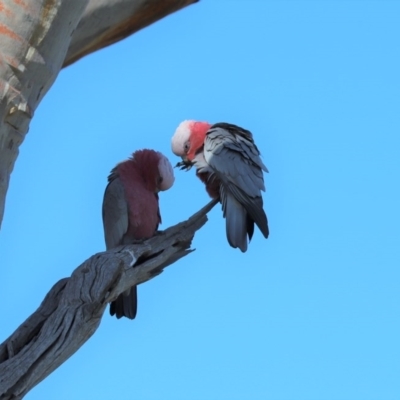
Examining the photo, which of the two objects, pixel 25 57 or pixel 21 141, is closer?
pixel 25 57

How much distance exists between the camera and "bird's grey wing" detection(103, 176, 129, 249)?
15.8ft

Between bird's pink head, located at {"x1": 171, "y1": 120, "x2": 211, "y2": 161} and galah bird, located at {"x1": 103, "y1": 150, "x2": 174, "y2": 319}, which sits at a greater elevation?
bird's pink head, located at {"x1": 171, "y1": 120, "x2": 211, "y2": 161}

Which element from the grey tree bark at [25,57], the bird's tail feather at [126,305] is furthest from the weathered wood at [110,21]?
the bird's tail feather at [126,305]

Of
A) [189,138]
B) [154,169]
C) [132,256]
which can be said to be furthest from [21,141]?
[189,138]

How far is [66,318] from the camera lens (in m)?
3.24

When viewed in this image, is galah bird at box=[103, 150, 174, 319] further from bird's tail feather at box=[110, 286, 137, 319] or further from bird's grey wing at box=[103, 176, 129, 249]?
bird's tail feather at box=[110, 286, 137, 319]

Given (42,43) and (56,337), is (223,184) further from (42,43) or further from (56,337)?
(42,43)

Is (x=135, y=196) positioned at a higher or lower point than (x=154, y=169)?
lower

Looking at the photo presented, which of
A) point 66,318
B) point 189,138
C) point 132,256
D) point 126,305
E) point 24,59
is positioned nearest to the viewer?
point 24,59

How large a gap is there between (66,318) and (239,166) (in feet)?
6.11

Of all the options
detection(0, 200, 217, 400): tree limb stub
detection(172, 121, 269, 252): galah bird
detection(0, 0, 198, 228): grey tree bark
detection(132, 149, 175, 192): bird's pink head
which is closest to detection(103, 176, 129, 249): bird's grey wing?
detection(132, 149, 175, 192): bird's pink head

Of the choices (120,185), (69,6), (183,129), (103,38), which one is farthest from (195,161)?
(69,6)

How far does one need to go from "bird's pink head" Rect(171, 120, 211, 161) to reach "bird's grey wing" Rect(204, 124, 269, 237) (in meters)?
0.07

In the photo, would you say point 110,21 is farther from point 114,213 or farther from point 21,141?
point 21,141
